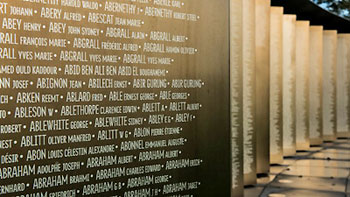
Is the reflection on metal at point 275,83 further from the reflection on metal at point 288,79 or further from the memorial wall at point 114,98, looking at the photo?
the memorial wall at point 114,98

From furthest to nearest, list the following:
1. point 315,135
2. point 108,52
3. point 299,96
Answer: point 315,135
point 299,96
point 108,52

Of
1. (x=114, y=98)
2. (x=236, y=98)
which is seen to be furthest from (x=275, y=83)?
(x=114, y=98)

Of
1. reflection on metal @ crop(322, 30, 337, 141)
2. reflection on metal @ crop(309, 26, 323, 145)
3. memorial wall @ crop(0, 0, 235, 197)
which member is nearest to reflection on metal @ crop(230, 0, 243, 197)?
memorial wall @ crop(0, 0, 235, 197)

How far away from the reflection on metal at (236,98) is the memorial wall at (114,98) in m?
2.17

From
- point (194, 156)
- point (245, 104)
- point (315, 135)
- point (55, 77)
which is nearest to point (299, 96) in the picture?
point (315, 135)

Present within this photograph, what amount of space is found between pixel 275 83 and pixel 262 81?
1108 millimetres

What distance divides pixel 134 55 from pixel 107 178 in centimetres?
76

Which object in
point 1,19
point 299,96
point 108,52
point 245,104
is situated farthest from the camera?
point 299,96

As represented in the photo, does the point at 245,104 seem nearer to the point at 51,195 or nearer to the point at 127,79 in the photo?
the point at 127,79

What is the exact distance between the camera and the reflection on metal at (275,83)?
8.51m

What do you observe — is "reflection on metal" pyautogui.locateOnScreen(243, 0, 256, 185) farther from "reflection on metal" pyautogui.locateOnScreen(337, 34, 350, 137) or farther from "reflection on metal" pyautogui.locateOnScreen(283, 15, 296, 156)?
"reflection on metal" pyautogui.locateOnScreen(337, 34, 350, 137)

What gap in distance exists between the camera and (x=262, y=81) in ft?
24.6

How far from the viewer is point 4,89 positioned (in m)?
2.55

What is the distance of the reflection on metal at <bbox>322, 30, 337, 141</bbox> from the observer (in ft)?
40.0
